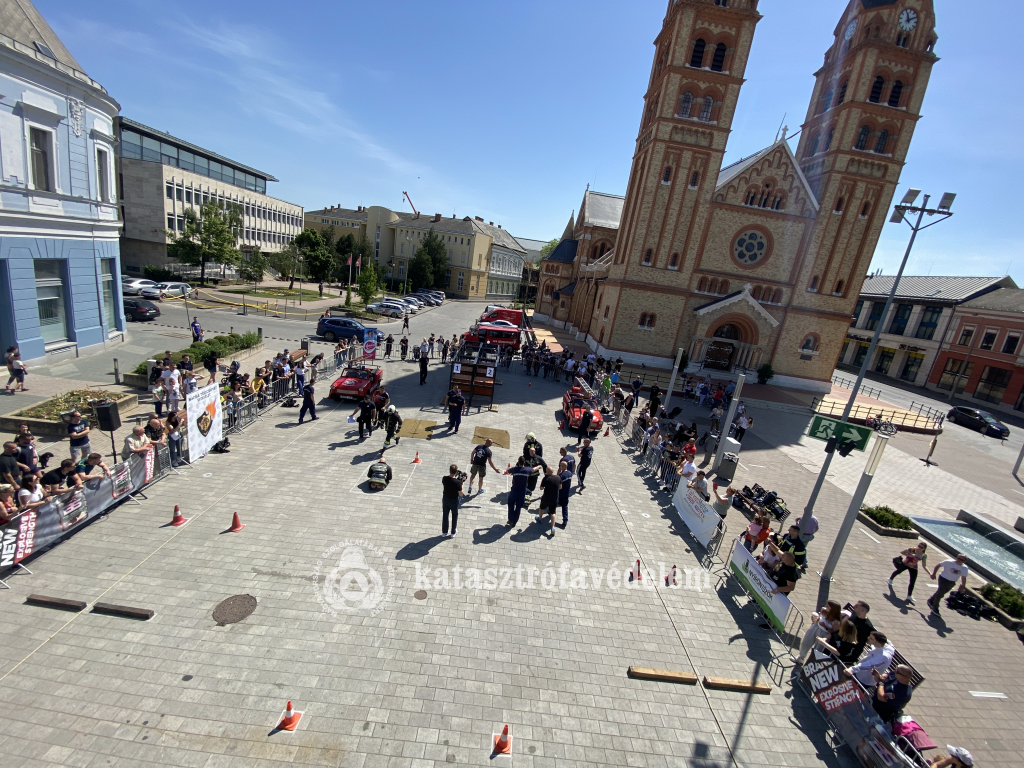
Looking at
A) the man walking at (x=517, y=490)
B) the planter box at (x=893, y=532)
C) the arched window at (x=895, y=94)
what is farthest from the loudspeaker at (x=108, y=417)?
the arched window at (x=895, y=94)

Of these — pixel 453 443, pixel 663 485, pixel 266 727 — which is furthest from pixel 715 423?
pixel 266 727

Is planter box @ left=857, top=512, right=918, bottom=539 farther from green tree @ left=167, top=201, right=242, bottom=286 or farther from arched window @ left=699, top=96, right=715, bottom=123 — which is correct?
green tree @ left=167, top=201, right=242, bottom=286

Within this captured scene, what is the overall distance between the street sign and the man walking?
600 cm

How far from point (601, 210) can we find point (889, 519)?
4402 cm

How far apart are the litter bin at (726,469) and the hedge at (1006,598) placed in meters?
6.02

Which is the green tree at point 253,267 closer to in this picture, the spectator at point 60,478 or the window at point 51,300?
the window at point 51,300

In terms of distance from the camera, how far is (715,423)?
19.6 meters

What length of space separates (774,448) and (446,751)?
18.5m

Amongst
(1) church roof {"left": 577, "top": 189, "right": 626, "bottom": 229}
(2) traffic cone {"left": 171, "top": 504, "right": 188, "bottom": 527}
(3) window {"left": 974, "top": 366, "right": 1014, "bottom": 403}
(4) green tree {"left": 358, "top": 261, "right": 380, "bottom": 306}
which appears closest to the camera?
(2) traffic cone {"left": 171, "top": 504, "right": 188, "bottom": 527}

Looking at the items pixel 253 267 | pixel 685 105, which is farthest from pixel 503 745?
pixel 253 267

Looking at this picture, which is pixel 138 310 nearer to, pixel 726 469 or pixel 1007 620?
pixel 726 469

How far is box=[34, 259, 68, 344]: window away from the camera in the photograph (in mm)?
17125

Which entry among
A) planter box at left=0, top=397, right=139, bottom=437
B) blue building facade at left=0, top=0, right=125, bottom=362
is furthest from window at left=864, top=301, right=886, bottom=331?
blue building facade at left=0, top=0, right=125, bottom=362

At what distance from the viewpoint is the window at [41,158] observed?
1598 centimetres
